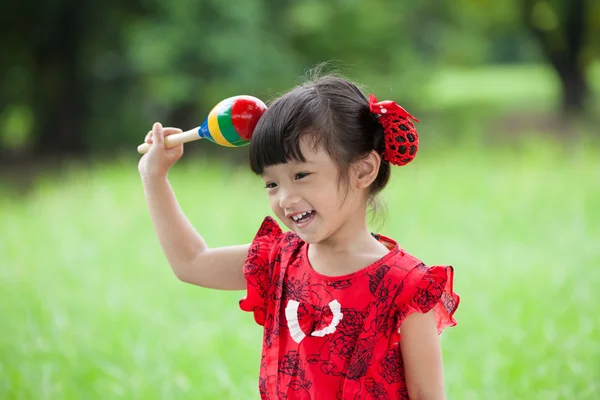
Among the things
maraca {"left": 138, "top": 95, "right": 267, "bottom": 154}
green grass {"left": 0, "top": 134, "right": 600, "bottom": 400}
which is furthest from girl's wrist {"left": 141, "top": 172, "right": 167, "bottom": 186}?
green grass {"left": 0, "top": 134, "right": 600, "bottom": 400}

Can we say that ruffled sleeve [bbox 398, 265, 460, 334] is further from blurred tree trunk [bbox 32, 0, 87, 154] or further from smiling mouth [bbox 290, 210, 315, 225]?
blurred tree trunk [bbox 32, 0, 87, 154]

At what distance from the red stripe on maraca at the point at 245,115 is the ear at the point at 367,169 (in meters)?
0.20

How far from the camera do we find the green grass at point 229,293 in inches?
107

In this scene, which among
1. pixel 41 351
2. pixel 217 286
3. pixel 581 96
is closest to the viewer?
pixel 217 286

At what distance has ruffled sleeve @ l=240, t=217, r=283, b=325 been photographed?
1476 mm

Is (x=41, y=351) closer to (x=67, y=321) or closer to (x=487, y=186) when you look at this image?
(x=67, y=321)

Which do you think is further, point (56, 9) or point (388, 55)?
point (388, 55)

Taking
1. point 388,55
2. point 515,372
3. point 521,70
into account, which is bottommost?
point 515,372

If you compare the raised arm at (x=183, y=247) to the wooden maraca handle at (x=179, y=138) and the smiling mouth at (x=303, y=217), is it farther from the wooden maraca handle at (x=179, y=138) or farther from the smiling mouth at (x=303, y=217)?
the smiling mouth at (x=303, y=217)

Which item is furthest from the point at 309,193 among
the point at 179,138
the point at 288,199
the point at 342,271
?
the point at 179,138

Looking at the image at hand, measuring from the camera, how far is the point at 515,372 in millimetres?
2697

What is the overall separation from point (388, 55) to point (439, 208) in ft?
16.0

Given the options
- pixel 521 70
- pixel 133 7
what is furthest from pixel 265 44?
pixel 521 70

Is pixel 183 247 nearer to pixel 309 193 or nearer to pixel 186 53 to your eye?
pixel 309 193
